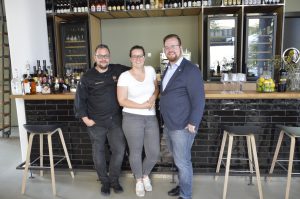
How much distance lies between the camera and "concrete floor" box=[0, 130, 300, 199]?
2.80 m

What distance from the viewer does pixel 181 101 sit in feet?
7.73

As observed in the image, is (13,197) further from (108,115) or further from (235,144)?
(235,144)

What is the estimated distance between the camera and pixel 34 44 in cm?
353

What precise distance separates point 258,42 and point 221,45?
2.38ft

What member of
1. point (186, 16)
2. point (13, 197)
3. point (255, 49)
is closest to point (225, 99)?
point (13, 197)

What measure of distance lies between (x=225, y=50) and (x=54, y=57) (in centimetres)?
356

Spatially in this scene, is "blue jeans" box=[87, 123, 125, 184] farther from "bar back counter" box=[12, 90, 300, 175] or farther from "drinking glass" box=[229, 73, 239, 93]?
"drinking glass" box=[229, 73, 239, 93]

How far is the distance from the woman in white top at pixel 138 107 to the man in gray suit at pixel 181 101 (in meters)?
0.18

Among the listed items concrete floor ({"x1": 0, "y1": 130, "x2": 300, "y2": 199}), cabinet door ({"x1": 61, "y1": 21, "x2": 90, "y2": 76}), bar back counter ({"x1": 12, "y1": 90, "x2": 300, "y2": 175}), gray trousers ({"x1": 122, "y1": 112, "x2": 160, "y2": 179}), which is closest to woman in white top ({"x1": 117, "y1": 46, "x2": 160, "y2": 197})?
gray trousers ({"x1": 122, "y1": 112, "x2": 160, "y2": 179})

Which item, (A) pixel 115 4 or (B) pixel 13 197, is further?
(A) pixel 115 4

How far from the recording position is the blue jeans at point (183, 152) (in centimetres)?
241

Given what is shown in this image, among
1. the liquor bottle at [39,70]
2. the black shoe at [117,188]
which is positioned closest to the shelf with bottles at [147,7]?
the liquor bottle at [39,70]

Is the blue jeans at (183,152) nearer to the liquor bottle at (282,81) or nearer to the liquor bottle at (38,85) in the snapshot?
the liquor bottle at (282,81)

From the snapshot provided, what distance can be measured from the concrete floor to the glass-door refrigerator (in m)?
2.83
